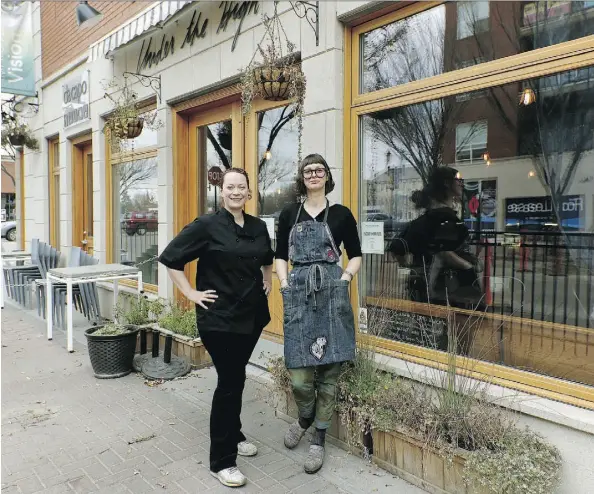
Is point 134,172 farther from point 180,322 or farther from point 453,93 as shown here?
point 453,93

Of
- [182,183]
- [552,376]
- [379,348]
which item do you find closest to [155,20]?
[182,183]

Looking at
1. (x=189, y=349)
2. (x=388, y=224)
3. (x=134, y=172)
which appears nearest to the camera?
(x=388, y=224)

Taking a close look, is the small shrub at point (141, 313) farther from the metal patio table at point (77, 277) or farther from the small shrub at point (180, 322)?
the metal patio table at point (77, 277)

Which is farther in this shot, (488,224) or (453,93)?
(488,224)

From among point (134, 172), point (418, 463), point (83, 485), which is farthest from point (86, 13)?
point (418, 463)

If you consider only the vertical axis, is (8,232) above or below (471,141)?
below

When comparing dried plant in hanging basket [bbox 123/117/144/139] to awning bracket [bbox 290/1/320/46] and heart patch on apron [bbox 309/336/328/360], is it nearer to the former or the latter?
awning bracket [bbox 290/1/320/46]

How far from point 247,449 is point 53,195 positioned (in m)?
8.96

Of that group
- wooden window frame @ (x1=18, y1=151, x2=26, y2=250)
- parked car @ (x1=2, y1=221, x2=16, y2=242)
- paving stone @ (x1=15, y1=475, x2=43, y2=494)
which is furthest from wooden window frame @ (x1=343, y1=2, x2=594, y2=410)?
parked car @ (x1=2, y1=221, x2=16, y2=242)

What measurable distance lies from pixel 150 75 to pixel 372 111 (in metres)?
3.83

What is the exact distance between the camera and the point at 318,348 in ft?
9.60

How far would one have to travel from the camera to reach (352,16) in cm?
388

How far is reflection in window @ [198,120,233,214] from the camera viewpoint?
18.8ft

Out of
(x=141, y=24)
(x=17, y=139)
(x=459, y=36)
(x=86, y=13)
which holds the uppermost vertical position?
(x=86, y=13)
